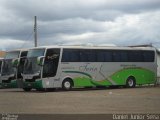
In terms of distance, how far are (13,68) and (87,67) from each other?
5809 millimetres

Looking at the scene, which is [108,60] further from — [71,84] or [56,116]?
[56,116]

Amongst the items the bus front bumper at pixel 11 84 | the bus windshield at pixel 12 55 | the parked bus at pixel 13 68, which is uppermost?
the bus windshield at pixel 12 55

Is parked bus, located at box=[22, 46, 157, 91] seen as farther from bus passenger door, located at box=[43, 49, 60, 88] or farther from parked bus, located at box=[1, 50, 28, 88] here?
parked bus, located at box=[1, 50, 28, 88]

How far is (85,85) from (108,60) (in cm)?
275

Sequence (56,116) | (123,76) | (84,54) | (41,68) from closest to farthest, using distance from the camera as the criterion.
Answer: (56,116), (41,68), (84,54), (123,76)

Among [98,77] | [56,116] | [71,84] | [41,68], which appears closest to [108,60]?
[98,77]

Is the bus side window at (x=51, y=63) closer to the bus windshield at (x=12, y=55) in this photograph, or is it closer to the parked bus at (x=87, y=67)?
the parked bus at (x=87, y=67)

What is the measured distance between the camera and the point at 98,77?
1449 inches

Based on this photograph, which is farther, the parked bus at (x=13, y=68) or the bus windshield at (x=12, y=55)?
the bus windshield at (x=12, y=55)

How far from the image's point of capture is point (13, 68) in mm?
37812

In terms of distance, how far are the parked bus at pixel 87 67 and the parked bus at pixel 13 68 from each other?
4.59 feet

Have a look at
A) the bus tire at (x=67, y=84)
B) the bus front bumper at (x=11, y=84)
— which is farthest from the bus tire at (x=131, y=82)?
the bus front bumper at (x=11, y=84)

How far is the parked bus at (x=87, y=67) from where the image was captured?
3366cm

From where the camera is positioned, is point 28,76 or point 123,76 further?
point 123,76
